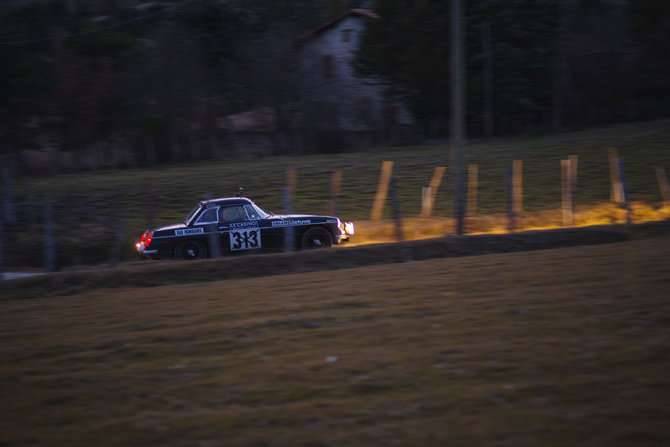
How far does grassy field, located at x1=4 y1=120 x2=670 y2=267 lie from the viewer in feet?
53.3

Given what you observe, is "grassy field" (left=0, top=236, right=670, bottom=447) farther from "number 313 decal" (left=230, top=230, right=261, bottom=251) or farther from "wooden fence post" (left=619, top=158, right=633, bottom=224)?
"wooden fence post" (left=619, top=158, right=633, bottom=224)

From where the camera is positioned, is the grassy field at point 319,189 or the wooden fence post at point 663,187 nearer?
the grassy field at point 319,189

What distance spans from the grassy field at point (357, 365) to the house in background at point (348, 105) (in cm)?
3212

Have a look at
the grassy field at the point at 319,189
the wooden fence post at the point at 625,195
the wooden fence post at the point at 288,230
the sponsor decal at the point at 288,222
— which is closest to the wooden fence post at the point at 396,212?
the grassy field at the point at 319,189

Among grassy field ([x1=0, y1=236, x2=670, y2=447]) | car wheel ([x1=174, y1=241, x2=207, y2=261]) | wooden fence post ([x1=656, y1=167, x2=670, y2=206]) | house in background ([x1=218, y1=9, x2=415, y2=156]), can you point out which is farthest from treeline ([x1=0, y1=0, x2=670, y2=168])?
grassy field ([x1=0, y1=236, x2=670, y2=447])

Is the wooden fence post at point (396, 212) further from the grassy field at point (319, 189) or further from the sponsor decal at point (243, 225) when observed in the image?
the sponsor decal at point (243, 225)

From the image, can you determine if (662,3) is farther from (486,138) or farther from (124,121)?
(124,121)

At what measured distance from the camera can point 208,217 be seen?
1351 cm

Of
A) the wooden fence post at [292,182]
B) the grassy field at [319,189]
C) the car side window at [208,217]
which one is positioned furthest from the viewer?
the grassy field at [319,189]

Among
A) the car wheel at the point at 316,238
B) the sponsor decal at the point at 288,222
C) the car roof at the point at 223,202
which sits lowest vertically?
the car wheel at the point at 316,238

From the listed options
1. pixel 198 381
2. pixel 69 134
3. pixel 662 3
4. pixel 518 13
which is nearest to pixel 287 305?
pixel 198 381

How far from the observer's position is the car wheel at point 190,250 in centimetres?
1330

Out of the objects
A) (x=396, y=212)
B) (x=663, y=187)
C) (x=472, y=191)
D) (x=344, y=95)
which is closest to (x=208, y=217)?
(x=396, y=212)

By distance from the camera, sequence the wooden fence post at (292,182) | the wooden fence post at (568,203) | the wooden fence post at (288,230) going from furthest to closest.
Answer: the wooden fence post at (292,182)
the wooden fence post at (568,203)
the wooden fence post at (288,230)
